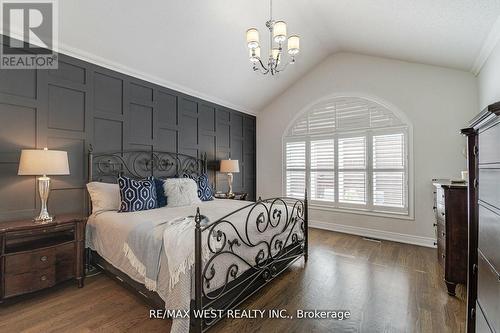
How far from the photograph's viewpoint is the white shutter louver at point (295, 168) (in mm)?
5293

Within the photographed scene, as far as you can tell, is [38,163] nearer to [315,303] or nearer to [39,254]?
[39,254]

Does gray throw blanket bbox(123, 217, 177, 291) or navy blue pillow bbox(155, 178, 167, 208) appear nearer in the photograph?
gray throw blanket bbox(123, 217, 177, 291)

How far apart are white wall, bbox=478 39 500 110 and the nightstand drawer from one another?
511 centimetres

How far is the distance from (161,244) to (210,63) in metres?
3.11

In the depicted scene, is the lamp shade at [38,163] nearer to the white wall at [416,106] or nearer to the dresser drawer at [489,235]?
the dresser drawer at [489,235]

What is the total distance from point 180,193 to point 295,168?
293cm

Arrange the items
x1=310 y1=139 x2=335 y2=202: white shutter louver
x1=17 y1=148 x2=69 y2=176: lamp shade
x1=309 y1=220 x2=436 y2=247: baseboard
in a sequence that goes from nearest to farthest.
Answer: x1=17 y1=148 x2=69 y2=176: lamp shade, x1=309 y1=220 x2=436 y2=247: baseboard, x1=310 y1=139 x2=335 y2=202: white shutter louver

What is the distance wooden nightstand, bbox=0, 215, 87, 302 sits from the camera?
212 centimetres

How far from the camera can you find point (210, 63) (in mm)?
3889

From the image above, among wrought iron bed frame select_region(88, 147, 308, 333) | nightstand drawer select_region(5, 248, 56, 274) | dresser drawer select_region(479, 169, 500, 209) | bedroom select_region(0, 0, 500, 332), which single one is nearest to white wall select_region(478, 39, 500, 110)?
bedroom select_region(0, 0, 500, 332)

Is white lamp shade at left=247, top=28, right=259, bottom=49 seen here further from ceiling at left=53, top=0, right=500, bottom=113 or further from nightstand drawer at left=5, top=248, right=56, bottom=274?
nightstand drawer at left=5, top=248, right=56, bottom=274

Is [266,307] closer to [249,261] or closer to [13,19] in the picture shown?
[249,261]

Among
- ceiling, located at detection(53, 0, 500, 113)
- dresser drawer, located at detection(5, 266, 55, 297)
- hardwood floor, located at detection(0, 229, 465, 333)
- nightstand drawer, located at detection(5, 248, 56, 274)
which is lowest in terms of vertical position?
hardwood floor, located at detection(0, 229, 465, 333)

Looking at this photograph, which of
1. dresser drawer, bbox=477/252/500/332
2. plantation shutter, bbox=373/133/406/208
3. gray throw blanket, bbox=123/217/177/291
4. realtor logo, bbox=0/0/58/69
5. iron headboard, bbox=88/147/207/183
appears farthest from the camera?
plantation shutter, bbox=373/133/406/208
